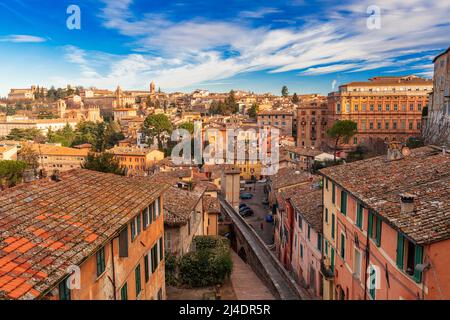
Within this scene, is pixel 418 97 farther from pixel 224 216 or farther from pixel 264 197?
pixel 224 216

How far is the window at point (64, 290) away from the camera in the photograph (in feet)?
23.2

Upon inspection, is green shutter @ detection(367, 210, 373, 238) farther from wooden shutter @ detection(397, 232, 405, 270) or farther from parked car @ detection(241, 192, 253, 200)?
parked car @ detection(241, 192, 253, 200)

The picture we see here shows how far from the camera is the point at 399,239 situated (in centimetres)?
948

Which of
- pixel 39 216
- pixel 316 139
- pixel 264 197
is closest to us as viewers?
pixel 39 216

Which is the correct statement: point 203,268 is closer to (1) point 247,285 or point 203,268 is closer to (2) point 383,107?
(1) point 247,285

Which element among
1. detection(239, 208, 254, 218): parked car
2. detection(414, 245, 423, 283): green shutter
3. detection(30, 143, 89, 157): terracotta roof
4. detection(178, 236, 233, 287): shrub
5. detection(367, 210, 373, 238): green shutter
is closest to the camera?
detection(414, 245, 423, 283): green shutter

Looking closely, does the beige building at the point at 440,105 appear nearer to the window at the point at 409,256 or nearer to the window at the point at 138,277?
the window at the point at 409,256

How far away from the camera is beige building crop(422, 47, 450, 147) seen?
37250 mm

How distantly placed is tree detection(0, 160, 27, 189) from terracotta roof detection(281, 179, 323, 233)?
26.2 metres

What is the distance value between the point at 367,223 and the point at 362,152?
44164 mm

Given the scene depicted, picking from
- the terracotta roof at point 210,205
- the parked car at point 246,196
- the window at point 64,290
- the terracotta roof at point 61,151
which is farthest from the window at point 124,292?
the terracotta roof at point 61,151

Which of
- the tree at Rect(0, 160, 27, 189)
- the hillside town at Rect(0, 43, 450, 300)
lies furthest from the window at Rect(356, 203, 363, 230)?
the tree at Rect(0, 160, 27, 189)

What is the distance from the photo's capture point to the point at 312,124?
240ft
